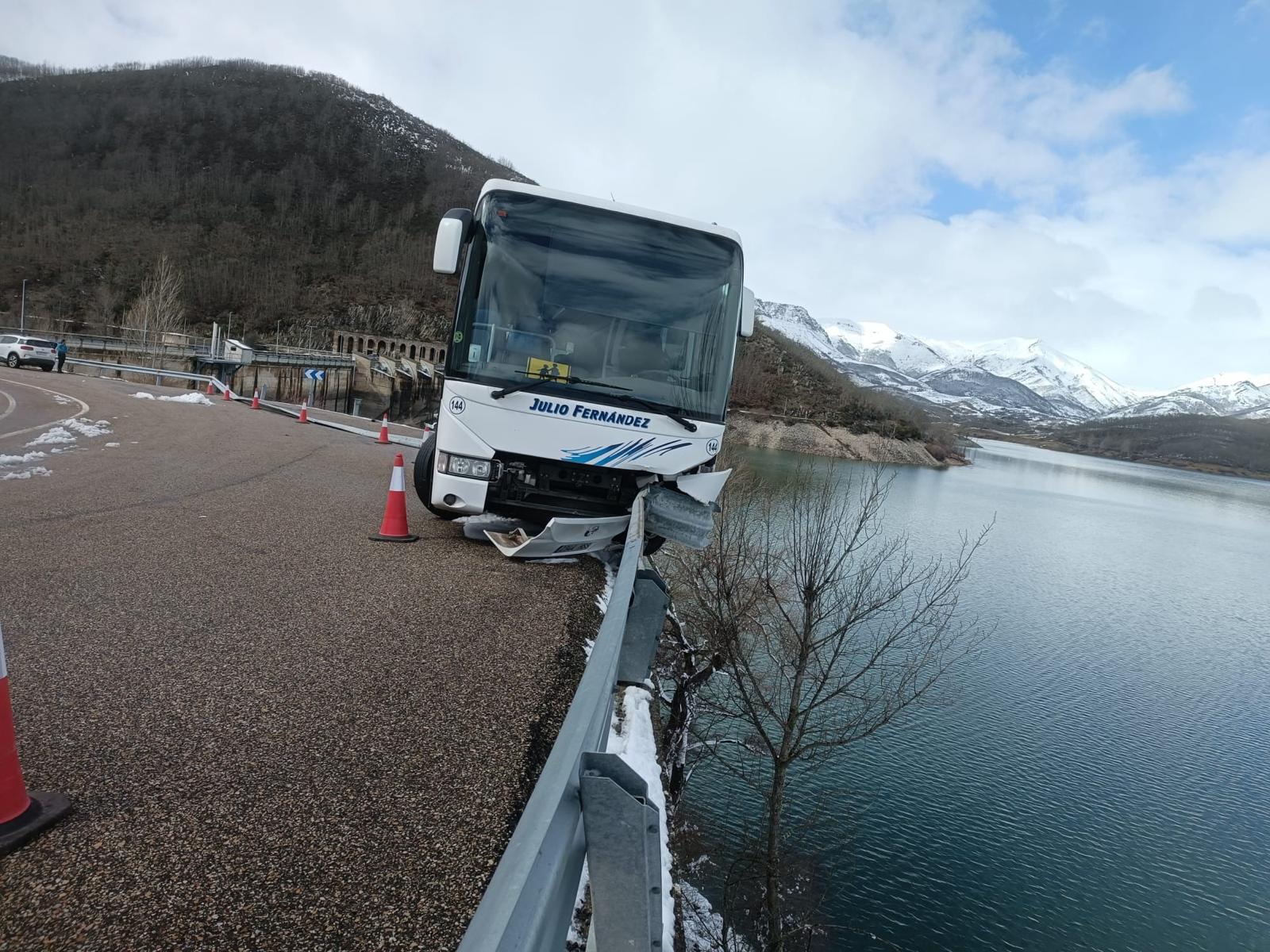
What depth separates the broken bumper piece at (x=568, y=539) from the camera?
6.25 metres

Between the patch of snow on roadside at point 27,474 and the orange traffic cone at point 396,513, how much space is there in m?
4.57

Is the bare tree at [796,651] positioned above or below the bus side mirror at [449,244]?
below

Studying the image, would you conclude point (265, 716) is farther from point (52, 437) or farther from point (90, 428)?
point (90, 428)

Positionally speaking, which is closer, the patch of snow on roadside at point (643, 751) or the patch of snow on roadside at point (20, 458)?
the patch of snow on roadside at point (643, 751)

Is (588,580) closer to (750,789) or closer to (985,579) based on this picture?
(750,789)

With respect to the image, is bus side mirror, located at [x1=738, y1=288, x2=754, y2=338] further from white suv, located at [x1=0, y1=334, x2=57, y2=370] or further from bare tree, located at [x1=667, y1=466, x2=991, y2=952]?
white suv, located at [x1=0, y1=334, x2=57, y2=370]

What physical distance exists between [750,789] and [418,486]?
7.44m

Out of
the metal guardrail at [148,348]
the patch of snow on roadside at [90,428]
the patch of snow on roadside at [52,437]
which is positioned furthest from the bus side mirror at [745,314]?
the metal guardrail at [148,348]

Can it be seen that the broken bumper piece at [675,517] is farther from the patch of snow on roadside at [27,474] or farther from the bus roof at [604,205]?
the patch of snow on roadside at [27,474]

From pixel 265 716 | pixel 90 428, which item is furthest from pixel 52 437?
pixel 265 716

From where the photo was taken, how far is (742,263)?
6.91 meters

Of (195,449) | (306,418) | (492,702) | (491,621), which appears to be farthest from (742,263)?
(306,418)

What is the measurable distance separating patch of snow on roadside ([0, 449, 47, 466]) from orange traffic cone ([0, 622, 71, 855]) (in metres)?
8.83

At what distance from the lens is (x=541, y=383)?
618 cm
